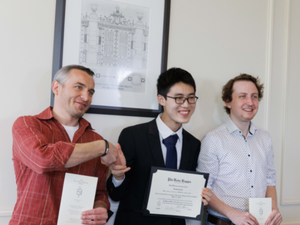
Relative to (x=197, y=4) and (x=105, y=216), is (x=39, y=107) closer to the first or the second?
(x=105, y=216)

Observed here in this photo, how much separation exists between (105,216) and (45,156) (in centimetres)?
51

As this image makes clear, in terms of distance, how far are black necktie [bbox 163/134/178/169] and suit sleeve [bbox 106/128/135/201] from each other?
0.24 metres

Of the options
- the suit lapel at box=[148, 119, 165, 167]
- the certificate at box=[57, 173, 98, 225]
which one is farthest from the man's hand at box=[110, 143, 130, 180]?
the suit lapel at box=[148, 119, 165, 167]

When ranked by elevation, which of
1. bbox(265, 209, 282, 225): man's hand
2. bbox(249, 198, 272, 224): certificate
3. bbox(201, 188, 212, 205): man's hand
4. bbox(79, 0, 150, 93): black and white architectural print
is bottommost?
bbox(265, 209, 282, 225): man's hand

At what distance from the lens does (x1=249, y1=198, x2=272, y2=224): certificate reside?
1.73m

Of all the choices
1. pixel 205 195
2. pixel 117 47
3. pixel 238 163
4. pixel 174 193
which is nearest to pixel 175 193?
pixel 174 193

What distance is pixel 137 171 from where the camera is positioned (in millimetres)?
1733

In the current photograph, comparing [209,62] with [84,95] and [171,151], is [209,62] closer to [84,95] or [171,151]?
[171,151]

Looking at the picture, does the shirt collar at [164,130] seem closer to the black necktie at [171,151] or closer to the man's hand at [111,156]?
the black necktie at [171,151]

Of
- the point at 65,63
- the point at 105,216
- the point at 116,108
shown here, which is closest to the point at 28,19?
the point at 65,63

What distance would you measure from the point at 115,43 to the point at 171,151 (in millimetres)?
924

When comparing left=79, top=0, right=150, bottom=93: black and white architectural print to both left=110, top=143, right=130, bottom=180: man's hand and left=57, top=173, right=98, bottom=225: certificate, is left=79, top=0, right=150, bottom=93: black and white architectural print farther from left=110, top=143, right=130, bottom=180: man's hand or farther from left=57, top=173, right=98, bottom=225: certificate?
left=57, top=173, right=98, bottom=225: certificate

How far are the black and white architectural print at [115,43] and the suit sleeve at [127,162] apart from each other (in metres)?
0.42

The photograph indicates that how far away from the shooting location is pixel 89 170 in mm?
1578
